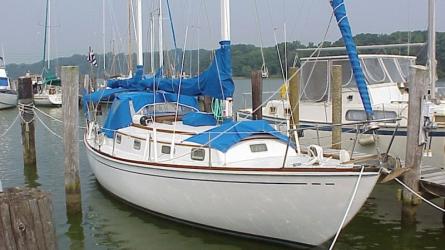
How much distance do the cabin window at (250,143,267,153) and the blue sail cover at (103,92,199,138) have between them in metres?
3.58

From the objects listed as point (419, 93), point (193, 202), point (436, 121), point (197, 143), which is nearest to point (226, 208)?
point (193, 202)

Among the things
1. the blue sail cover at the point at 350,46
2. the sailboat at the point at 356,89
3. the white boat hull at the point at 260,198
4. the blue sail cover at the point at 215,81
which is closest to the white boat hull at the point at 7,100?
the sailboat at the point at 356,89

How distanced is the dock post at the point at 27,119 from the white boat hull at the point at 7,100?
92.2 feet

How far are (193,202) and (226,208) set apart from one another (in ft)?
2.56

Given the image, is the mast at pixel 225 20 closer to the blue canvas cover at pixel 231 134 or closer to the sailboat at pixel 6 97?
the blue canvas cover at pixel 231 134

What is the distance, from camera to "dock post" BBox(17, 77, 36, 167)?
53.6ft

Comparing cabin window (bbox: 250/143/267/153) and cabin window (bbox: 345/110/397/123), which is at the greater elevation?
cabin window (bbox: 345/110/397/123)

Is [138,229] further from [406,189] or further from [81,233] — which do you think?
[406,189]

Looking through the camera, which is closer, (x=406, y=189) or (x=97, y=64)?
(x=406, y=189)

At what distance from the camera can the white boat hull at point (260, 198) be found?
806 centimetres

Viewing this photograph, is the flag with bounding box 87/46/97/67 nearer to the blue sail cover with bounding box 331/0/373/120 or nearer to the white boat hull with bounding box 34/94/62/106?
the white boat hull with bounding box 34/94/62/106

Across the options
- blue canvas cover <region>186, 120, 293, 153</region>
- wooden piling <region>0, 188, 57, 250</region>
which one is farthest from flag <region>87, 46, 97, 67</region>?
wooden piling <region>0, 188, 57, 250</region>

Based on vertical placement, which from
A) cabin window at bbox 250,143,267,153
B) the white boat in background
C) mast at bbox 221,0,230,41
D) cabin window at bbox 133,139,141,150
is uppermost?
mast at bbox 221,0,230,41

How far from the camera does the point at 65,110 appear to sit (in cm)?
1135
